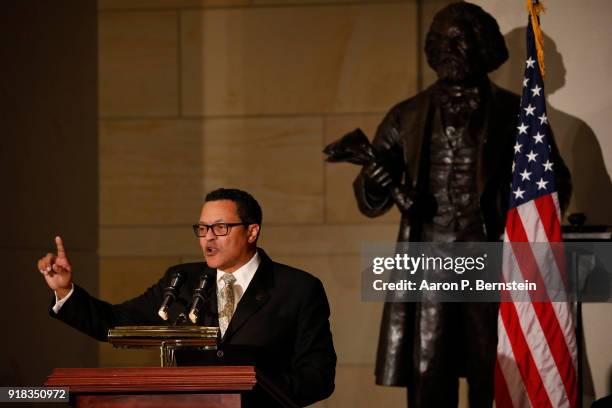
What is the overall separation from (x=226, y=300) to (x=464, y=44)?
2.15 meters

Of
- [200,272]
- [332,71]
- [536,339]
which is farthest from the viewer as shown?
[332,71]

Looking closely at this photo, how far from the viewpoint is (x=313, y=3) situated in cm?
709

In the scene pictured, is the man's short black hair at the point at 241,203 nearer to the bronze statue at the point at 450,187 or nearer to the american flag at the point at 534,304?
the bronze statue at the point at 450,187

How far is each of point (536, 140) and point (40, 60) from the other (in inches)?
112

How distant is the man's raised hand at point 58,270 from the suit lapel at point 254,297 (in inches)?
21.2

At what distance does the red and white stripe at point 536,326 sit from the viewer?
5.30m

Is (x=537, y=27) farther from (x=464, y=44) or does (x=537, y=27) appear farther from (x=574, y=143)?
(x=574, y=143)

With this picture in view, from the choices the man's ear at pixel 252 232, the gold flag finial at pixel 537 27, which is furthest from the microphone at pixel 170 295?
the gold flag finial at pixel 537 27

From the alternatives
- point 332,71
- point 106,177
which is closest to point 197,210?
point 106,177

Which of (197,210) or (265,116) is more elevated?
(265,116)

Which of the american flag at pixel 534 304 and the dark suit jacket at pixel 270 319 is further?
the american flag at pixel 534 304

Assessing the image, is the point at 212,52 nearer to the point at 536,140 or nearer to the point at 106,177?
the point at 106,177

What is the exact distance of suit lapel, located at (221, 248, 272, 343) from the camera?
3846 millimetres

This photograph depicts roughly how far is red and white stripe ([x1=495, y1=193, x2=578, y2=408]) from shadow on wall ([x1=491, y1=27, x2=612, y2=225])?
40.4 inches
